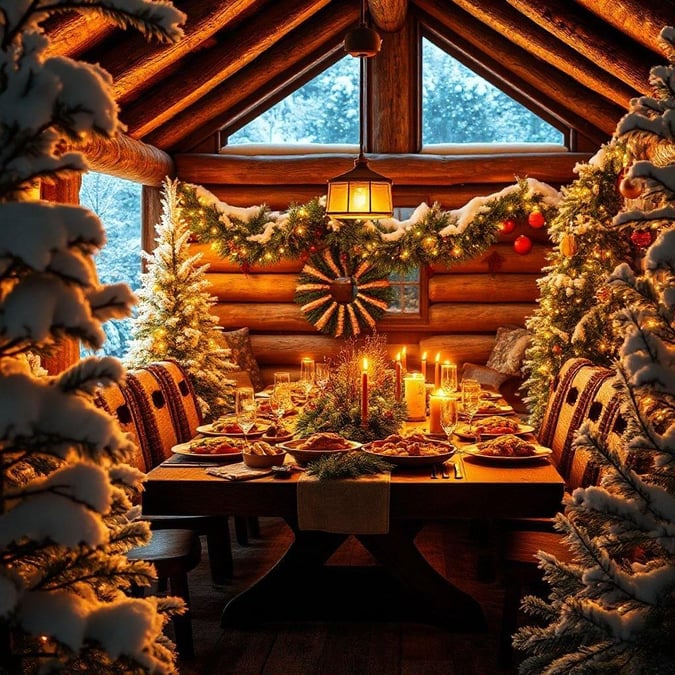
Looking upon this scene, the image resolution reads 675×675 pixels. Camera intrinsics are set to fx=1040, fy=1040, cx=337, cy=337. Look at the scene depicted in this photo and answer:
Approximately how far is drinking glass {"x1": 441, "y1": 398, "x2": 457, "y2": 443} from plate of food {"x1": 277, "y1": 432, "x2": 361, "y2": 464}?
21.4 inches

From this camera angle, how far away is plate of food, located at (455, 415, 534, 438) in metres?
4.93

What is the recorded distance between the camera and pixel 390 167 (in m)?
9.44

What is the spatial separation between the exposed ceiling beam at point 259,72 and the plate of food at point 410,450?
5534mm

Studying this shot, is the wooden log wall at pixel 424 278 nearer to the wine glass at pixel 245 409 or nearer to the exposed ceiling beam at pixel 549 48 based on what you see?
the exposed ceiling beam at pixel 549 48

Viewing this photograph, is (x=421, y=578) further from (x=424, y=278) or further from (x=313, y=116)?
(x=313, y=116)

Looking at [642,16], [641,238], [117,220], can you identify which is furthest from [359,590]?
[117,220]

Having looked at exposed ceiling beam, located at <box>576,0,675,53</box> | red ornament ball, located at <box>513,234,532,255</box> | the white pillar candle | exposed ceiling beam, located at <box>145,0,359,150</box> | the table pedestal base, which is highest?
exposed ceiling beam, located at <box>145,0,359,150</box>

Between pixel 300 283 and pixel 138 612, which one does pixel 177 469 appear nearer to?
pixel 138 612

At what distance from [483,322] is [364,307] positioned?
1128 mm

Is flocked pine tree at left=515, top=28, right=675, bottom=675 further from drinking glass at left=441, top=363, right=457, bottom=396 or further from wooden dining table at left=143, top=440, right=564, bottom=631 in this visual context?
drinking glass at left=441, top=363, right=457, bottom=396

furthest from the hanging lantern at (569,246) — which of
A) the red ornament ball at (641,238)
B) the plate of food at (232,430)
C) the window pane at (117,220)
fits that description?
the window pane at (117,220)

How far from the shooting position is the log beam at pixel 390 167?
939 centimetres

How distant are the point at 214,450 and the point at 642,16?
3.33 meters

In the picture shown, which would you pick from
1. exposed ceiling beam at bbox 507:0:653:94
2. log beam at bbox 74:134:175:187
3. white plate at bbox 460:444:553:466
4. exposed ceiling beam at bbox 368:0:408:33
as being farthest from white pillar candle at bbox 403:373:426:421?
exposed ceiling beam at bbox 368:0:408:33
